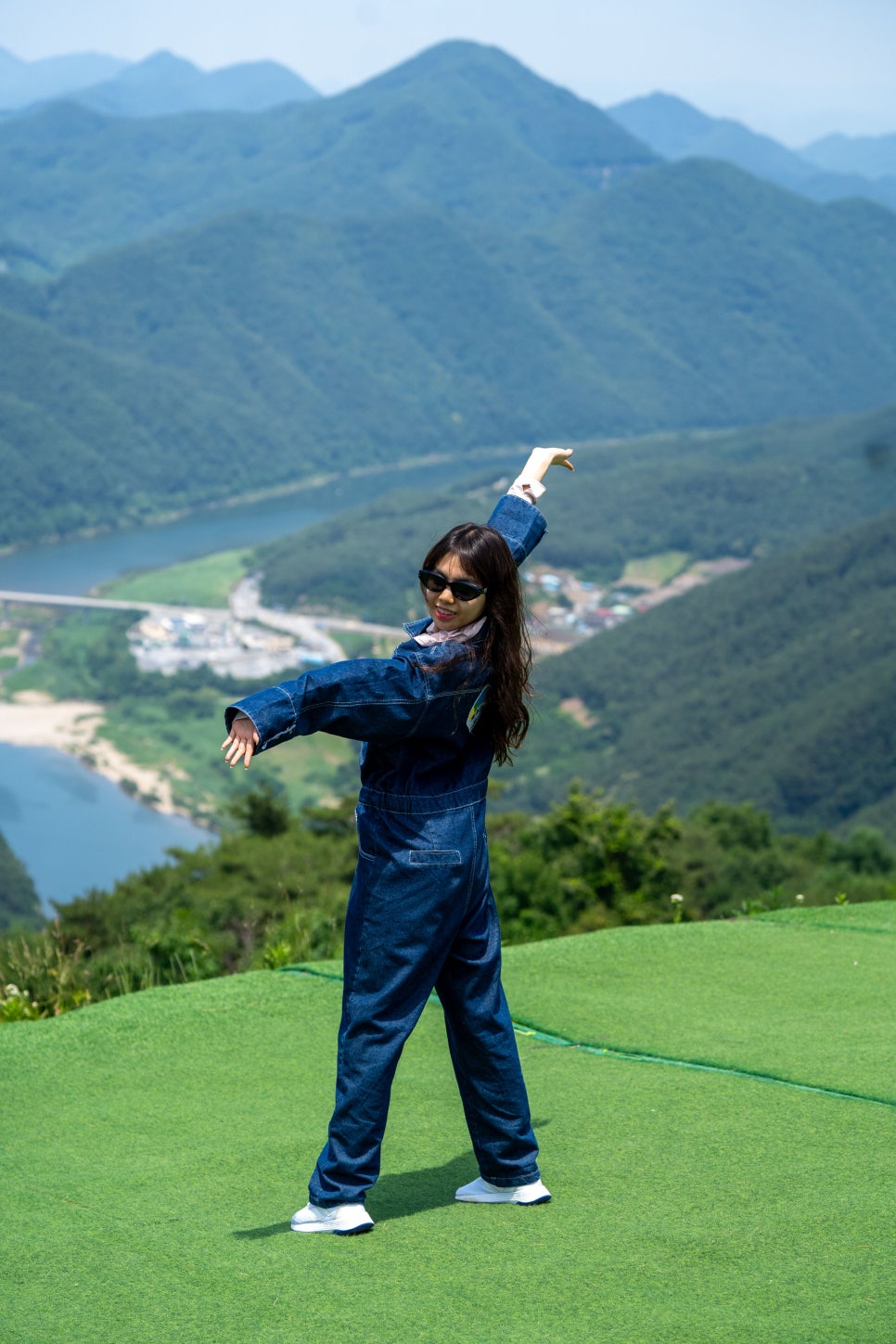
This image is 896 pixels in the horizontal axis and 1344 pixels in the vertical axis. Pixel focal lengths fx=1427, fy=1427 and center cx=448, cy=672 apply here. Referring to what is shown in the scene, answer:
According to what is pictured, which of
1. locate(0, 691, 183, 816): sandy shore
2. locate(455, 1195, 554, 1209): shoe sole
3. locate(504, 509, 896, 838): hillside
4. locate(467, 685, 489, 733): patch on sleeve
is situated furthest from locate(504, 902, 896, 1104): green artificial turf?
locate(0, 691, 183, 816): sandy shore

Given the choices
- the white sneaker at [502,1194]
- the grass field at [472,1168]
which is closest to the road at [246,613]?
the grass field at [472,1168]

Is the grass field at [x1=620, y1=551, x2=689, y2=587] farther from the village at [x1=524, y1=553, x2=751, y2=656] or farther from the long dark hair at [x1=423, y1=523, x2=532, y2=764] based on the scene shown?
the long dark hair at [x1=423, y1=523, x2=532, y2=764]

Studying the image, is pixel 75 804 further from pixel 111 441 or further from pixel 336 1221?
pixel 111 441

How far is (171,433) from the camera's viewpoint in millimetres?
141375

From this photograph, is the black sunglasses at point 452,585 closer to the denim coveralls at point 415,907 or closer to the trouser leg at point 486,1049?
the denim coveralls at point 415,907

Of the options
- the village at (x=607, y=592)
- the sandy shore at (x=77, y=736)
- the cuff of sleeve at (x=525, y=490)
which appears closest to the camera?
the cuff of sleeve at (x=525, y=490)

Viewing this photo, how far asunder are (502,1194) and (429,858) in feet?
2.67

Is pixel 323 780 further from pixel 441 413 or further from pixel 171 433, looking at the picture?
pixel 441 413

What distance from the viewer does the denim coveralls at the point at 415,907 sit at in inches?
114

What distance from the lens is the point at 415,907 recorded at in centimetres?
291

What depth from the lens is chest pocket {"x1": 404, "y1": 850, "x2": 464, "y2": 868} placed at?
2.91m

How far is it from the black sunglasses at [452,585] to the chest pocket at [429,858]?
0.52 m

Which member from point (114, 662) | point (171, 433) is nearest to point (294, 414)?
point (171, 433)

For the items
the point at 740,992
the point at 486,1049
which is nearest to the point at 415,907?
the point at 486,1049
